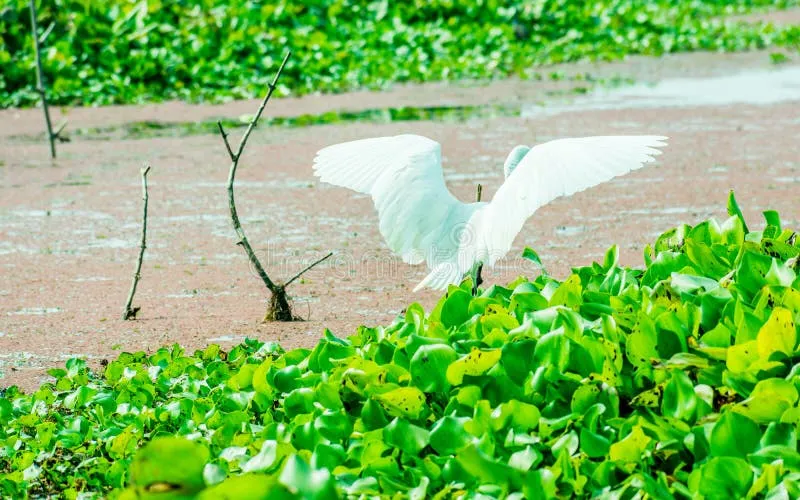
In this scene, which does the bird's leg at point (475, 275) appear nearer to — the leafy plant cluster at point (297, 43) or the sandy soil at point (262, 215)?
the sandy soil at point (262, 215)

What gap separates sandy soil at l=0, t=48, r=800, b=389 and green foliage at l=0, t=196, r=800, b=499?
1.22 meters

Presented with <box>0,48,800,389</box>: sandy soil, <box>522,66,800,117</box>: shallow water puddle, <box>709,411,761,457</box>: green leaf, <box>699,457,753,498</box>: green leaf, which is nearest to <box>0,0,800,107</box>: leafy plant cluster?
<box>0,48,800,389</box>: sandy soil

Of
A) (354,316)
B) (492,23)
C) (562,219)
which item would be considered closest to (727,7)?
(492,23)

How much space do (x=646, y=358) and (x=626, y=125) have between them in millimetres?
8486

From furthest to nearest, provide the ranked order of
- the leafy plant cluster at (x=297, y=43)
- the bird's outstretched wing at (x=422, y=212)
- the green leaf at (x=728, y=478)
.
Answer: the leafy plant cluster at (x=297, y=43)
the bird's outstretched wing at (x=422, y=212)
the green leaf at (x=728, y=478)

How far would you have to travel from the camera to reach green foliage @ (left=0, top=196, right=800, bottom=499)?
118 inches

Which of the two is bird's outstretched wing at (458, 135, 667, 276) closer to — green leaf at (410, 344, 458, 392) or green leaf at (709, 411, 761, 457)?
green leaf at (410, 344, 458, 392)

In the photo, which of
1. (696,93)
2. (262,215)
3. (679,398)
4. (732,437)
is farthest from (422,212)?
(696,93)

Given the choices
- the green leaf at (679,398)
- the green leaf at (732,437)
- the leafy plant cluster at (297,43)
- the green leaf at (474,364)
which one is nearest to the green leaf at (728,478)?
the green leaf at (732,437)

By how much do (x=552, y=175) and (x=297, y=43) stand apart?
11886 mm

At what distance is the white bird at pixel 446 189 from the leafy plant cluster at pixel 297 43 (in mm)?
9360

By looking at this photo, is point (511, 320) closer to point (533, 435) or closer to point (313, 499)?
point (533, 435)

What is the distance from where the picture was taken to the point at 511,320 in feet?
12.7

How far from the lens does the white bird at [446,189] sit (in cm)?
455
